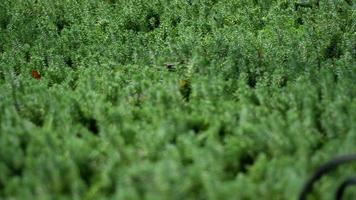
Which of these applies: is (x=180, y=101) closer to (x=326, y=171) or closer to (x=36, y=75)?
(x=326, y=171)

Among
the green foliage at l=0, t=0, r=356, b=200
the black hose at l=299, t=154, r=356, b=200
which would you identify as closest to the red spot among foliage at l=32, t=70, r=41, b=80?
the green foliage at l=0, t=0, r=356, b=200

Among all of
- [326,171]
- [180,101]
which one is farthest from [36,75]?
[326,171]

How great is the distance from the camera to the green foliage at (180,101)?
2.55 meters

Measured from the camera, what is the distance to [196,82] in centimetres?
351

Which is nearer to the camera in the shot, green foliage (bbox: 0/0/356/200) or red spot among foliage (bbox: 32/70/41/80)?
green foliage (bbox: 0/0/356/200)

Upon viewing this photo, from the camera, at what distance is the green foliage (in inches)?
100

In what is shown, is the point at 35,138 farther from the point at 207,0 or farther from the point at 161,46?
the point at 207,0

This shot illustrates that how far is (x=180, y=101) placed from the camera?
3371 mm

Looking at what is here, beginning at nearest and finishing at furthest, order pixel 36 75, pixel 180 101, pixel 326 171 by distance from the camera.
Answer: pixel 326 171
pixel 180 101
pixel 36 75

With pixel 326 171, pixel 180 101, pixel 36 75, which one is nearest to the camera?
pixel 326 171

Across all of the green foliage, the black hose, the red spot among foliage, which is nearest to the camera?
the black hose

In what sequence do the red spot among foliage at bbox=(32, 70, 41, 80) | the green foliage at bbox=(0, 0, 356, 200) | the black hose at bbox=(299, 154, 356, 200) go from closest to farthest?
the black hose at bbox=(299, 154, 356, 200) < the green foliage at bbox=(0, 0, 356, 200) < the red spot among foliage at bbox=(32, 70, 41, 80)

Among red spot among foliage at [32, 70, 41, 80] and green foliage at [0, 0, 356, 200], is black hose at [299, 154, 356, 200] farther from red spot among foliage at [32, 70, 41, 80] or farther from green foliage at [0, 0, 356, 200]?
red spot among foliage at [32, 70, 41, 80]

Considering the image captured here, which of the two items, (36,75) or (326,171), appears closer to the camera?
(326,171)
